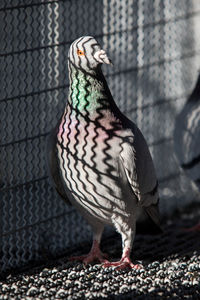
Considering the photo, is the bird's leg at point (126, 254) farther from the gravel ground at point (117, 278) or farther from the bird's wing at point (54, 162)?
the bird's wing at point (54, 162)

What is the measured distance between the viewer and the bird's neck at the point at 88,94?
342 cm

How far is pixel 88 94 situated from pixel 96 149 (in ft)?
0.98

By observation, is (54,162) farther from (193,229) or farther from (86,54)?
(193,229)

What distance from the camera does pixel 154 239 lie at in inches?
170

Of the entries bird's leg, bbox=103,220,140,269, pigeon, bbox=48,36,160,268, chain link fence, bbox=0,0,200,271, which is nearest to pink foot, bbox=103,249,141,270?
bird's leg, bbox=103,220,140,269

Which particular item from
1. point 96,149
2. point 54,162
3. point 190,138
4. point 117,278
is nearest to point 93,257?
point 117,278

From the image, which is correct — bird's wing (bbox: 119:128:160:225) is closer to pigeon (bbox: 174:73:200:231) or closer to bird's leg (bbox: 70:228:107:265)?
bird's leg (bbox: 70:228:107:265)

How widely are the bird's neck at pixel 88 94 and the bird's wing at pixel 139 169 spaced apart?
9.1 inches

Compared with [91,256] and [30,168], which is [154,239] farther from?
[30,168]

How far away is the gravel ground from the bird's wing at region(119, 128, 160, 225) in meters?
0.38

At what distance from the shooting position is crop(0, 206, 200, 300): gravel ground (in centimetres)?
326

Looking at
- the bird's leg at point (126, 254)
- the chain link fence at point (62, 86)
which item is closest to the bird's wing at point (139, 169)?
the bird's leg at point (126, 254)

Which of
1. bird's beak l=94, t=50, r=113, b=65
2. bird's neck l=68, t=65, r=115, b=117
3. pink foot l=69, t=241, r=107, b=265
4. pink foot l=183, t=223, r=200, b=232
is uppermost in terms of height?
bird's beak l=94, t=50, r=113, b=65

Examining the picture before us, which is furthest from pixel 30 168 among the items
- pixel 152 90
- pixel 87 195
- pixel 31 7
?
pixel 152 90
